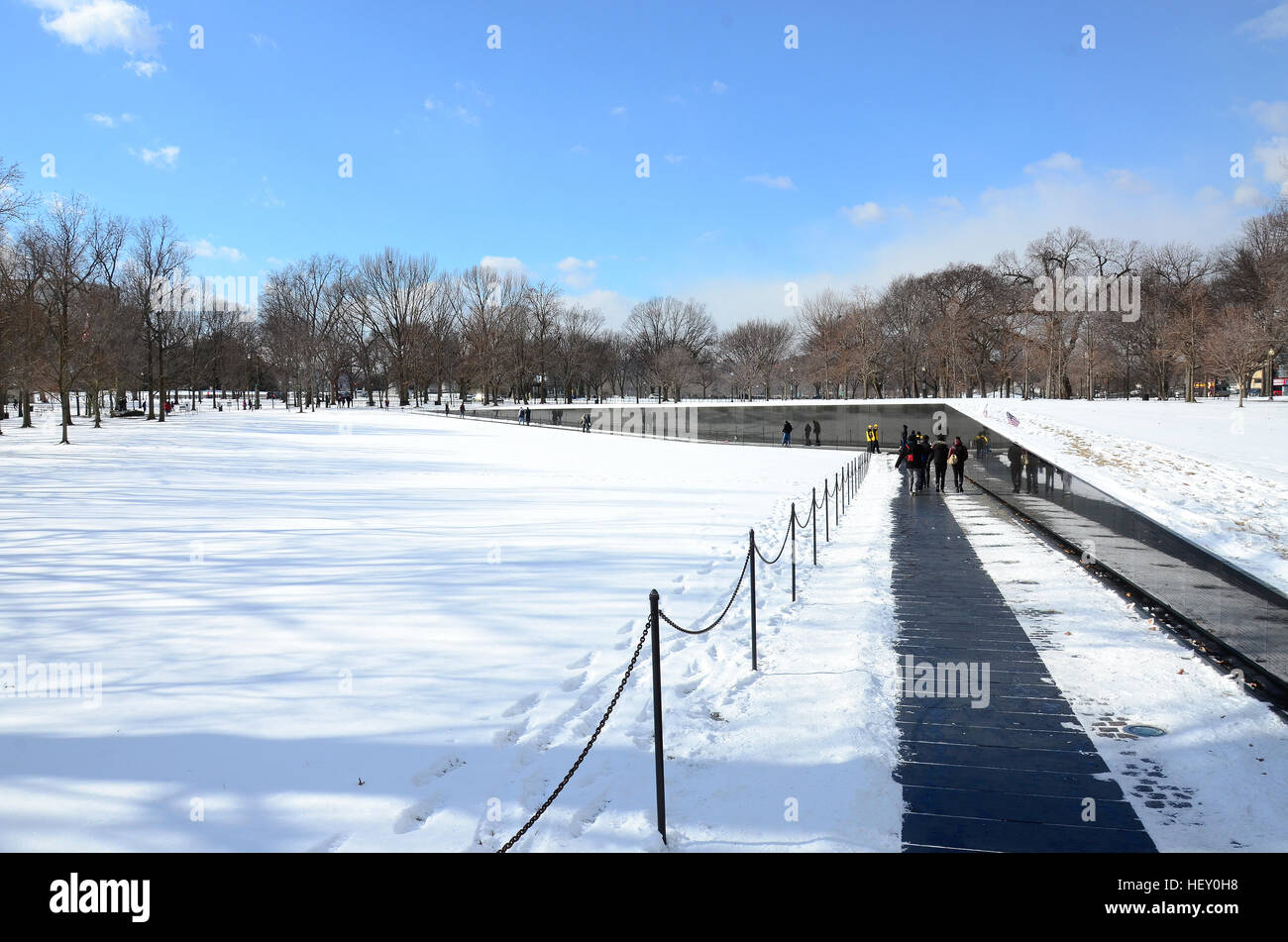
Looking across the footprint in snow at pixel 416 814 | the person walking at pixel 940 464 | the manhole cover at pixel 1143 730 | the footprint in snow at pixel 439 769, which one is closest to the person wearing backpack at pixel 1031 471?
the person walking at pixel 940 464

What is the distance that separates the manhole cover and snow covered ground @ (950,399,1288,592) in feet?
18.5

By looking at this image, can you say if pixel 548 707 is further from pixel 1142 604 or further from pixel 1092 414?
pixel 1092 414

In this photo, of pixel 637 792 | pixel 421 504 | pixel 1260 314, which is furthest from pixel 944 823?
pixel 1260 314

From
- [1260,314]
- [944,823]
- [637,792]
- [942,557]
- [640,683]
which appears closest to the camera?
[944,823]

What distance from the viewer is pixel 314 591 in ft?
28.3

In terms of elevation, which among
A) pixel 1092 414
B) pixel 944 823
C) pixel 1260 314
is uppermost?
pixel 1260 314

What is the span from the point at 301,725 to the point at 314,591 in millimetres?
3625

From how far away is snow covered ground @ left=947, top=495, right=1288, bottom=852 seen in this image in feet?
14.1

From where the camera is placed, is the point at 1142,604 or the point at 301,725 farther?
the point at 1142,604

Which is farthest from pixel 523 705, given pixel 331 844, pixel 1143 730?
pixel 1143 730

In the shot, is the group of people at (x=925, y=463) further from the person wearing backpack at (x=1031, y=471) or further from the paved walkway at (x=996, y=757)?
the paved walkway at (x=996, y=757)

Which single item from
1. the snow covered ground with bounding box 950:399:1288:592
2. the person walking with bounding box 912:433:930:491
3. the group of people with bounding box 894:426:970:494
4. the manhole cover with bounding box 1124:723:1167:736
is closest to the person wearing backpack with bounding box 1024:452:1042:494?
the snow covered ground with bounding box 950:399:1288:592

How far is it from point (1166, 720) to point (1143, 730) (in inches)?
13.6

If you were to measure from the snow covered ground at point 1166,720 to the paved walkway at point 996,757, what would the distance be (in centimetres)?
17
